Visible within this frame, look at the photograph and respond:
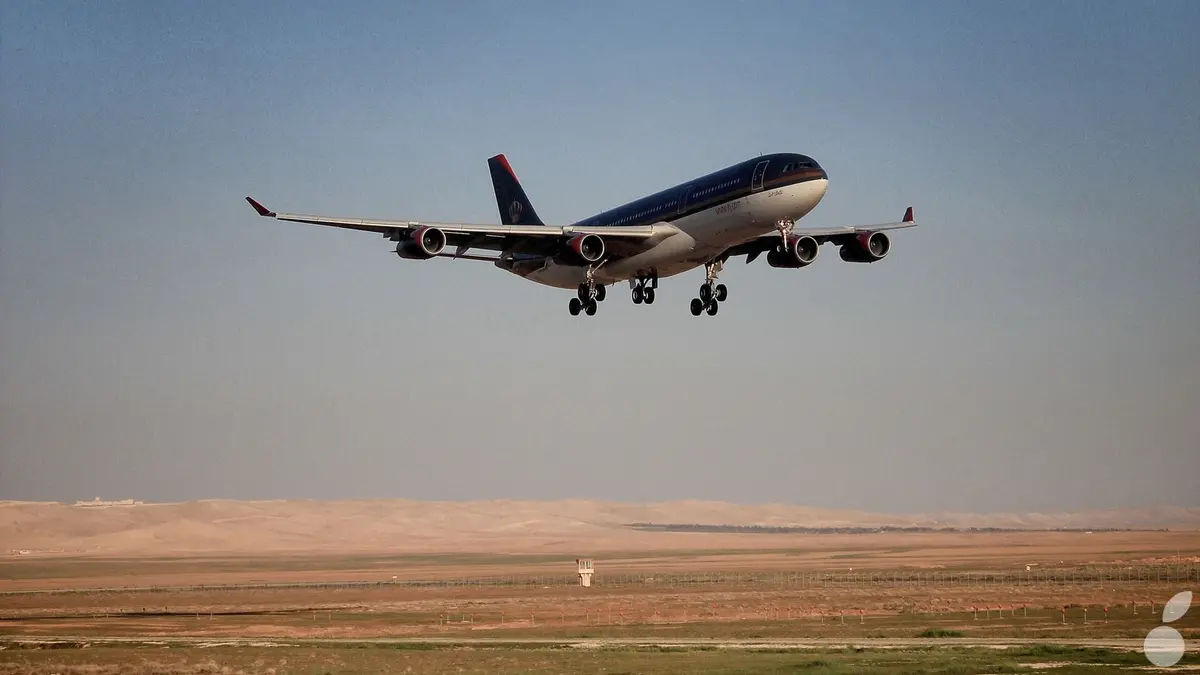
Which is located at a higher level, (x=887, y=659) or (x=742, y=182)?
(x=742, y=182)

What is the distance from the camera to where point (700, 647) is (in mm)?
69125

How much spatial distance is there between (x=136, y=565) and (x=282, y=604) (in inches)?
3521

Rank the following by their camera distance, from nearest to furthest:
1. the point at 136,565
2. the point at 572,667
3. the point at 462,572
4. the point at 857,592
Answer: the point at 572,667 → the point at 857,592 → the point at 462,572 → the point at 136,565

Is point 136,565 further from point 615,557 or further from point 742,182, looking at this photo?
point 742,182

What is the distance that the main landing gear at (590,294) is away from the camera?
240 ft

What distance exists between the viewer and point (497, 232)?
226 feet

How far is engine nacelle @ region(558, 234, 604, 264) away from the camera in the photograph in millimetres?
69000

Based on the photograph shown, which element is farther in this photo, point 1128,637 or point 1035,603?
point 1035,603

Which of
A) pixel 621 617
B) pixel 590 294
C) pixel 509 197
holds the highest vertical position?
pixel 509 197

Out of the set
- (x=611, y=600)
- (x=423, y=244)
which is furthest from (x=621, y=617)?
(x=423, y=244)

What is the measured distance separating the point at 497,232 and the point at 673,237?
8877 mm

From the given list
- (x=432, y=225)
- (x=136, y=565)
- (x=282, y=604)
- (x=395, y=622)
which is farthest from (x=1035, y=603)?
(x=136, y=565)

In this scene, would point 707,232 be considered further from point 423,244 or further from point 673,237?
point 423,244

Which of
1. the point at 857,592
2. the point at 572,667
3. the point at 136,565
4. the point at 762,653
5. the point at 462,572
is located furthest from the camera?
the point at 136,565
